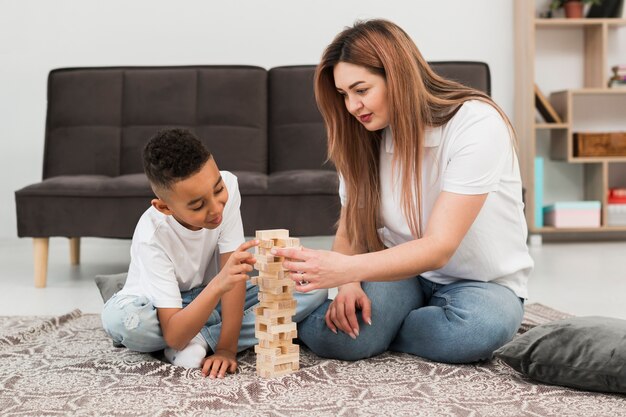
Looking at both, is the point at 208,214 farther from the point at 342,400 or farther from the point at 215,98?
the point at 215,98

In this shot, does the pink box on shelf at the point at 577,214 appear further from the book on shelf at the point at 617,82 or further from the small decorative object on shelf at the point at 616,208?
the book on shelf at the point at 617,82

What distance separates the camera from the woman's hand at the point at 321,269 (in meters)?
1.52

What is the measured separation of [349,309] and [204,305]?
358mm

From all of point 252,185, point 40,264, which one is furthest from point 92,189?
point 252,185

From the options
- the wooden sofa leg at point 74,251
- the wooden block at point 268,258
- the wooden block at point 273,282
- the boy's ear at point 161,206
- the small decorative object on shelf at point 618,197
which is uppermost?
the boy's ear at point 161,206

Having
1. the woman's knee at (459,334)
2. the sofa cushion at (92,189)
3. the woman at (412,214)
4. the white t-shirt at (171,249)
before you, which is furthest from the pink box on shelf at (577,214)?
the white t-shirt at (171,249)

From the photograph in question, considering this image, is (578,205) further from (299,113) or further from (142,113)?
(142,113)

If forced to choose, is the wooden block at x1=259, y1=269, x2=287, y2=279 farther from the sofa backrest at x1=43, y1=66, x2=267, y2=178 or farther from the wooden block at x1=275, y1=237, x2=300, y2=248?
the sofa backrest at x1=43, y1=66, x2=267, y2=178

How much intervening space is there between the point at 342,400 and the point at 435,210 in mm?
436

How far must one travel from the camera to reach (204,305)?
1.63m

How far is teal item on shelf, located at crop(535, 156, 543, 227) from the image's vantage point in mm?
4488

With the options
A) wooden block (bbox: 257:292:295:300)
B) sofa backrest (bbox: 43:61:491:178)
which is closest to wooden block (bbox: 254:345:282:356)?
wooden block (bbox: 257:292:295:300)

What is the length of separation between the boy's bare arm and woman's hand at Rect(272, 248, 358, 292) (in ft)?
0.35

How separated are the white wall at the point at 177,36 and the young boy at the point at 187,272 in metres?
2.95
